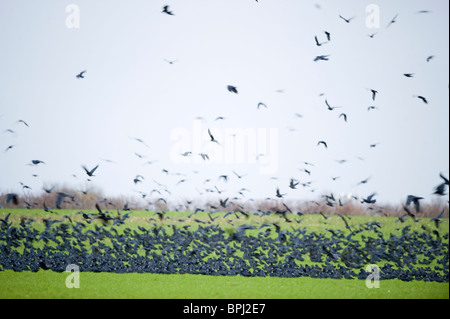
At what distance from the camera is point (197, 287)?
38.2ft

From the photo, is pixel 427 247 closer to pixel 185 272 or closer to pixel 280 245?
pixel 280 245

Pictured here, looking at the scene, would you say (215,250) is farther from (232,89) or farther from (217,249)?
(232,89)

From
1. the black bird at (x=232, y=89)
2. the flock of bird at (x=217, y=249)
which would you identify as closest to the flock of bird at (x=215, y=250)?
the flock of bird at (x=217, y=249)

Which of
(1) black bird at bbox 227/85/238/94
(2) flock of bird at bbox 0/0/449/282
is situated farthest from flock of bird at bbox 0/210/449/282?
(1) black bird at bbox 227/85/238/94

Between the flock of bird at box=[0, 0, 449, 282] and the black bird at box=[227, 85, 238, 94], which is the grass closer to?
the flock of bird at box=[0, 0, 449, 282]

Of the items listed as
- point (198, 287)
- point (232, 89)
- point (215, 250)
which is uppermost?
point (232, 89)

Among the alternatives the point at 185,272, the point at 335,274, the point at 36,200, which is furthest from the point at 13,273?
the point at 335,274

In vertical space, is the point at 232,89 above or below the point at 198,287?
above

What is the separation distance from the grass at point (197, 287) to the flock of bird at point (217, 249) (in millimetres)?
566

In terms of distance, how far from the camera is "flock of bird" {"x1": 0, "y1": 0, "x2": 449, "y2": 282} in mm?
13320

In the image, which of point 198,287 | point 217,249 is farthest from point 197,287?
point 217,249

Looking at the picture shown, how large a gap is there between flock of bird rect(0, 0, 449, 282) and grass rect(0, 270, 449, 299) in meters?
0.57

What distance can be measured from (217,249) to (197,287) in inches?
140
